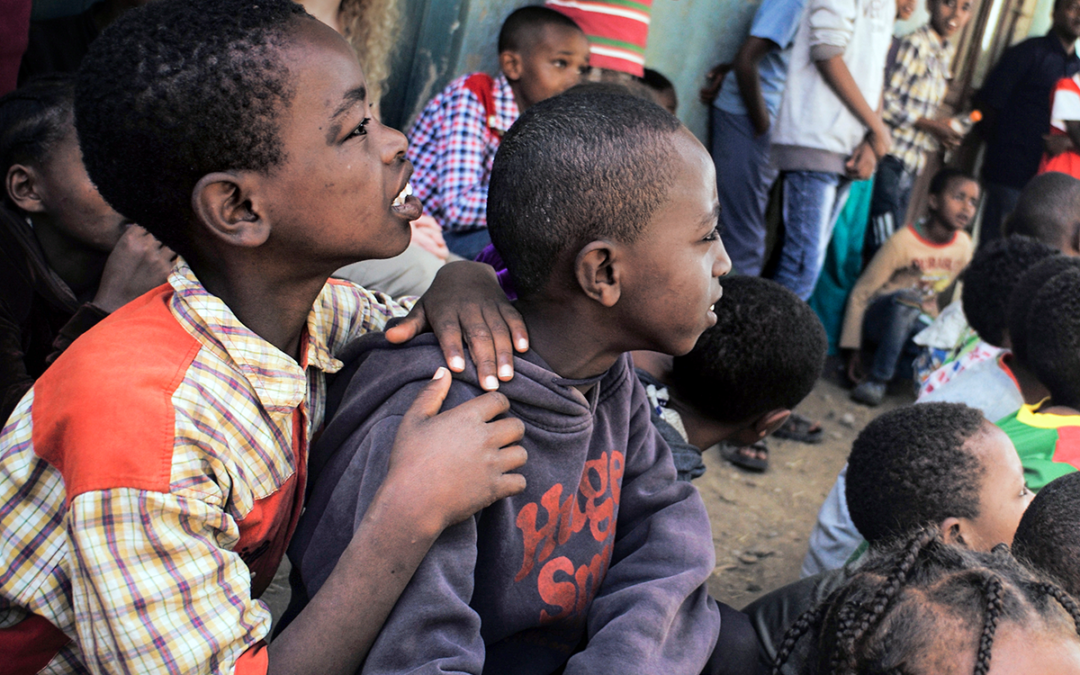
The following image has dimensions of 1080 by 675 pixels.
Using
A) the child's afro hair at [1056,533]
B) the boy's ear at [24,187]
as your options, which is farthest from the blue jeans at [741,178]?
the boy's ear at [24,187]

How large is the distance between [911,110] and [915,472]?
3.89 m

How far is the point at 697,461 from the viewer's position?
1950 mm

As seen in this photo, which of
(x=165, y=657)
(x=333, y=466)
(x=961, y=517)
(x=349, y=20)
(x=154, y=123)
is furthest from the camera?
(x=349, y=20)

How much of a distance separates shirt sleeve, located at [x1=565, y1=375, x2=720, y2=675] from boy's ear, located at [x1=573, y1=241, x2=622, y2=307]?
1.08 feet

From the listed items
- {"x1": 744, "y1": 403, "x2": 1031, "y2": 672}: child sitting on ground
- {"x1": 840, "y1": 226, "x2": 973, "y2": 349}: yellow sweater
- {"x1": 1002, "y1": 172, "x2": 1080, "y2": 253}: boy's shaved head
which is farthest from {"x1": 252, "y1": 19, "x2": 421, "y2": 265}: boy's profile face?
{"x1": 840, "y1": 226, "x2": 973, "y2": 349}: yellow sweater

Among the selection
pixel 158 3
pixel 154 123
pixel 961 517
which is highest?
pixel 158 3

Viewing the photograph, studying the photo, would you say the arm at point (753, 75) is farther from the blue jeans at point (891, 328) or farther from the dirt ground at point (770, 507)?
the dirt ground at point (770, 507)

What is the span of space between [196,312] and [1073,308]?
2276 millimetres

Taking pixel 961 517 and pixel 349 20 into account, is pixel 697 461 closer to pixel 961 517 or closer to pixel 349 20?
pixel 961 517

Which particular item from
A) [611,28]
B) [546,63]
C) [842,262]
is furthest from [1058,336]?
[842,262]

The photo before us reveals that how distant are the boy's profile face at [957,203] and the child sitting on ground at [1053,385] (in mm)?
2887

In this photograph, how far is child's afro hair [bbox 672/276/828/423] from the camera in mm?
2023

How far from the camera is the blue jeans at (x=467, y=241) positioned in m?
3.02

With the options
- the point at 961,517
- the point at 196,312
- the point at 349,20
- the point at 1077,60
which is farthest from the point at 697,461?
the point at 1077,60
